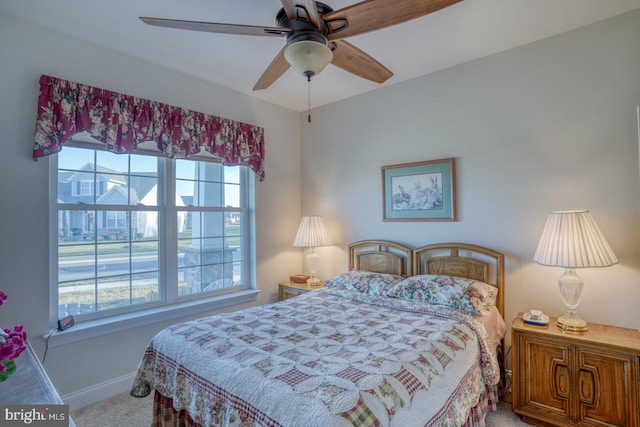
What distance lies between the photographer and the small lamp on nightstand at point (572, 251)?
80.6 inches

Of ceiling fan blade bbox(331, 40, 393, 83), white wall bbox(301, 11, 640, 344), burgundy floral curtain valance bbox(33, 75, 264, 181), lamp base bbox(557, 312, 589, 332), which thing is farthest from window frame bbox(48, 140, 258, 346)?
lamp base bbox(557, 312, 589, 332)

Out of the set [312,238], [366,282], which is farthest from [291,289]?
[366,282]

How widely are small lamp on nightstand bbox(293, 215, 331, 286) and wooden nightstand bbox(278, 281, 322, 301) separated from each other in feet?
0.32

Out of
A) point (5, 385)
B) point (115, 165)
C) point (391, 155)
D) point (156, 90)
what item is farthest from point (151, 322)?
point (391, 155)

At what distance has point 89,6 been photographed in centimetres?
210

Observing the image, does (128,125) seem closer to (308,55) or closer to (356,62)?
(308,55)

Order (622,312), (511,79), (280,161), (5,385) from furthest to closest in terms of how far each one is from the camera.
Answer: (280,161) < (511,79) < (622,312) < (5,385)

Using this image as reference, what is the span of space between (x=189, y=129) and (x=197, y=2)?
1204mm

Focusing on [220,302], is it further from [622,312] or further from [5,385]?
[622,312]

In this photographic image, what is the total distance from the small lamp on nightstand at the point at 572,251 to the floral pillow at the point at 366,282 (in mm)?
1158

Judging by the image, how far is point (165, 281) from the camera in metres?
3.01

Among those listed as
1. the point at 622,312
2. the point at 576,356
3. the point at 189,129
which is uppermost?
the point at 189,129

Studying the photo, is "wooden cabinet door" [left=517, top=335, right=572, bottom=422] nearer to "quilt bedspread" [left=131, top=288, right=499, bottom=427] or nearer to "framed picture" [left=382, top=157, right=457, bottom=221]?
"quilt bedspread" [left=131, top=288, right=499, bottom=427]

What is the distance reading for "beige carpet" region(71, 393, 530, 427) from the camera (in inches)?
87.4
